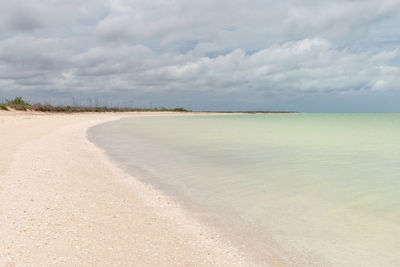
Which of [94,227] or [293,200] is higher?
[94,227]

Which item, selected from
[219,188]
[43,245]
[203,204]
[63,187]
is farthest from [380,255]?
[63,187]

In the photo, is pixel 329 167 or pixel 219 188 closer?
pixel 219 188

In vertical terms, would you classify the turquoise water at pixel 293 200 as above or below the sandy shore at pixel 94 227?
below

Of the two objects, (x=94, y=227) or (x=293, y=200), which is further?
(x=293, y=200)

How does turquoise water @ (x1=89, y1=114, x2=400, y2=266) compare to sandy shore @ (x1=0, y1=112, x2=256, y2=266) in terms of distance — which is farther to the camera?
turquoise water @ (x1=89, y1=114, x2=400, y2=266)

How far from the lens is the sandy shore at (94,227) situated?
3500 mm

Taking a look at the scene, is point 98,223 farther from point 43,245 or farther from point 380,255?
point 380,255

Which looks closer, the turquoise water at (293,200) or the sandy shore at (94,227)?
the sandy shore at (94,227)

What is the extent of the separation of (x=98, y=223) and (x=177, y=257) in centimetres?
144

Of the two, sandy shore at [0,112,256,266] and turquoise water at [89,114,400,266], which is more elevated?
sandy shore at [0,112,256,266]

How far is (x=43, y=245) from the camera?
142 inches

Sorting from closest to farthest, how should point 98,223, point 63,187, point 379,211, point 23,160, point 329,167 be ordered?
Result: point 98,223 < point 379,211 < point 63,187 < point 23,160 < point 329,167

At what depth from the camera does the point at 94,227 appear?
428 centimetres

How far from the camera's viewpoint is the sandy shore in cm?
350
